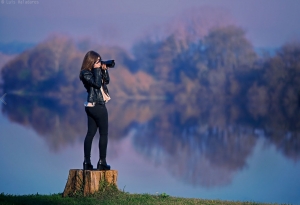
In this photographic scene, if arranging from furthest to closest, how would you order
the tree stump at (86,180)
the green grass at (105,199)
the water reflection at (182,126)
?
the water reflection at (182,126) → the tree stump at (86,180) → the green grass at (105,199)

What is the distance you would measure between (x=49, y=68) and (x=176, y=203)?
1752 centimetres

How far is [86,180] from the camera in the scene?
7.93 m

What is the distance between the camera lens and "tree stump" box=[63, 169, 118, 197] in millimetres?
7906

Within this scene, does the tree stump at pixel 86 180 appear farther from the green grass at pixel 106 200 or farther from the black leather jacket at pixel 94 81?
the black leather jacket at pixel 94 81

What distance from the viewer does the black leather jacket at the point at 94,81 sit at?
7980mm

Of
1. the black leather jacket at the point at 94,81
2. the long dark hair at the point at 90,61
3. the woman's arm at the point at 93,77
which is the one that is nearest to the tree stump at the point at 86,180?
the black leather jacket at the point at 94,81

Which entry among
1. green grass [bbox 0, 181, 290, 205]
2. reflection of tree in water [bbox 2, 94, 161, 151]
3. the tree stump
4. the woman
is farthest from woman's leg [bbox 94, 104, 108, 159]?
reflection of tree in water [bbox 2, 94, 161, 151]

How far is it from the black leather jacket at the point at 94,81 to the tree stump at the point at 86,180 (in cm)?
Answer: 85

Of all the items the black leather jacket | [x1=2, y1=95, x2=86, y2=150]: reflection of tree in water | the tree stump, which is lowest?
the tree stump

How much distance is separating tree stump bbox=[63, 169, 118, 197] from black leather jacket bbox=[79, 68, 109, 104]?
0.85m

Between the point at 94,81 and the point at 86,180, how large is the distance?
3.85 feet

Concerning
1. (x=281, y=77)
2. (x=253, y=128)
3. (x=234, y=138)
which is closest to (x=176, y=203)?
(x=234, y=138)

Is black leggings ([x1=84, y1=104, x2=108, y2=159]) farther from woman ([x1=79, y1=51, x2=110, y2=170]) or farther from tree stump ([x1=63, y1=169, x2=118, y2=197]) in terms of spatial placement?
tree stump ([x1=63, y1=169, x2=118, y2=197])

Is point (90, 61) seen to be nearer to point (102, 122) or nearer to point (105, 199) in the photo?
point (102, 122)
